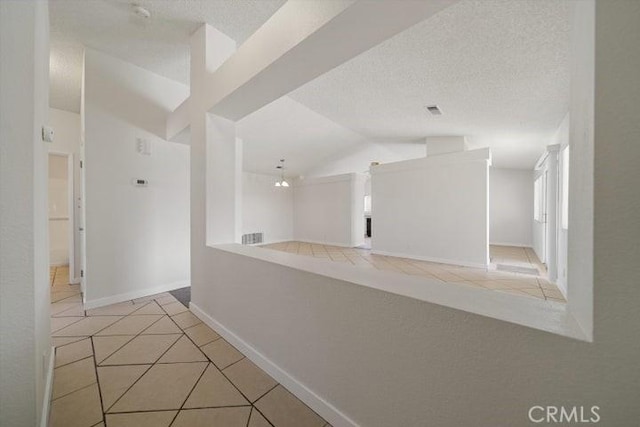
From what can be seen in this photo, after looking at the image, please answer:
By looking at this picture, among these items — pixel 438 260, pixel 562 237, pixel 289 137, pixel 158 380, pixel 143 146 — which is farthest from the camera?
pixel 289 137

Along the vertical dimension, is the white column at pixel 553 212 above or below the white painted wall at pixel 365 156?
below

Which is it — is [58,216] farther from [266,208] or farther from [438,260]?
[438,260]

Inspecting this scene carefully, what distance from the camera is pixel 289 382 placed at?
155cm

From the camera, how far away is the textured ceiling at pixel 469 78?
214 cm

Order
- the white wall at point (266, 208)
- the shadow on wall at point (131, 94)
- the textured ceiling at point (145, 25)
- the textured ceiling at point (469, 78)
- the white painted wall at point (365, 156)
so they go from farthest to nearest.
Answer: the white wall at point (266, 208)
the white painted wall at point (365, 156)
the shadow on wall at point (131, 94)
the textured ceiling at point (145, 25)
the textured ceiling at point (469, 78)

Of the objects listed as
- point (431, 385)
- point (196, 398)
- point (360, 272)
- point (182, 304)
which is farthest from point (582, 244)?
point (182, 304)

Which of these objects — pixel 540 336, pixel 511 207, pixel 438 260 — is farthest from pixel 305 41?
pixel 511 207

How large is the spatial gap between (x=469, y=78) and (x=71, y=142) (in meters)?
6.41

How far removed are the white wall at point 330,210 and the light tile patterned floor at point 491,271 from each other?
4.66 feet

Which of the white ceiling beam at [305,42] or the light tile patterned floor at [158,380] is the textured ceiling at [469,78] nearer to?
the white ceiling beam at [305,42]

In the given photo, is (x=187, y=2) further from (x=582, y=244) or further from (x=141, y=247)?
(x=582, y=244)
